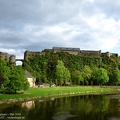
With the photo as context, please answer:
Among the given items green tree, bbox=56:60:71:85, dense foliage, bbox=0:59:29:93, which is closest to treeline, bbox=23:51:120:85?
green tree, bbox=56:60:71:85

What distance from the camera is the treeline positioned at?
4710 inches

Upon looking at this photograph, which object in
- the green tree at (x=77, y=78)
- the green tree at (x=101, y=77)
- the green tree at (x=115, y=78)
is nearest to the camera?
the green tree at (x=77, y=78)

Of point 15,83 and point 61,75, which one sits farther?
point 61,75

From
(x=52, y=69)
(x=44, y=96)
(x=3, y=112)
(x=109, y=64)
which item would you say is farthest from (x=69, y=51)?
(x=3, y=112)

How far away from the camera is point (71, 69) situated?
165625 millimetres

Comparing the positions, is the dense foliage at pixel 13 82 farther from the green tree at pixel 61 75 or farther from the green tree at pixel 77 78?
the green tree at pixel 77 78

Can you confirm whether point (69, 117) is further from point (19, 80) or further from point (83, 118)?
point (19, 80)

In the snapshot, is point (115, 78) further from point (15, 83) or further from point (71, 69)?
point (15, 83)

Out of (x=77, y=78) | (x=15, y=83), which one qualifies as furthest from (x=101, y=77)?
(x=15, y=83)

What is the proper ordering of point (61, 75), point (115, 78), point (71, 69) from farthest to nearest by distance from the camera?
1. point (71, 69)
2. point (115, 78)
3. point (61, 75)

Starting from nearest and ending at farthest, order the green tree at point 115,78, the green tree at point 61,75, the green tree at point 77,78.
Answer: the green tree at point 61,75 → the green tree at point 77,78 → the green tree at point 115,78

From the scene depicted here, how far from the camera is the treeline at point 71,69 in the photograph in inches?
4710

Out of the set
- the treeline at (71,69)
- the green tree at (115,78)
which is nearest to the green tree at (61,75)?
the treeline at (71,69)

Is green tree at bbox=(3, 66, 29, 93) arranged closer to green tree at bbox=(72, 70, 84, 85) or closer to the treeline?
the treeline
